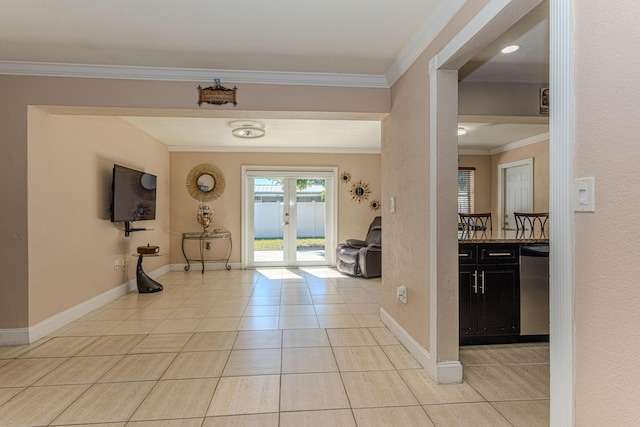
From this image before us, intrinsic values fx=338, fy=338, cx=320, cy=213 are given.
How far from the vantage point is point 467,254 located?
2727 millimetres

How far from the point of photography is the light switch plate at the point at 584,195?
1.10 metres

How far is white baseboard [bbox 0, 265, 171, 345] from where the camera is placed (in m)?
2.82

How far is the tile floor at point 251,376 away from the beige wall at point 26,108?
478 mm

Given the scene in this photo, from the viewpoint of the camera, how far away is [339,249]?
6230mm

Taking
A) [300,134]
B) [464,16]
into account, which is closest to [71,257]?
[300,134]

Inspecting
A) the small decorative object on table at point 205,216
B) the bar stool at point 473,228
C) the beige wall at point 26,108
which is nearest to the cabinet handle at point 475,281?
the bar stool at point 473,228

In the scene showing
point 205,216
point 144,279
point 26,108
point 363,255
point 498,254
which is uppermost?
point 26,108

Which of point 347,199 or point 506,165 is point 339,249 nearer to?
point 347,199

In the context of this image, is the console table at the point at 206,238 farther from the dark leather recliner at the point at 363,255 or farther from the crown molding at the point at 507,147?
the crown molding at the point at 507,147

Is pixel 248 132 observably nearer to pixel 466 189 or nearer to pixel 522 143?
pixel 466 189

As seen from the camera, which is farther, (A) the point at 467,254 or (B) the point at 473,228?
(B) the point at 473,228

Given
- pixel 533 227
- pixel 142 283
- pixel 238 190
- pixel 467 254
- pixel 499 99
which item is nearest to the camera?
pixel 467 254

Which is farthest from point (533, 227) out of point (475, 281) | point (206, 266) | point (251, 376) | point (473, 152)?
point (206, 266)

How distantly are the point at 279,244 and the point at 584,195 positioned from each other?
5.89 m
